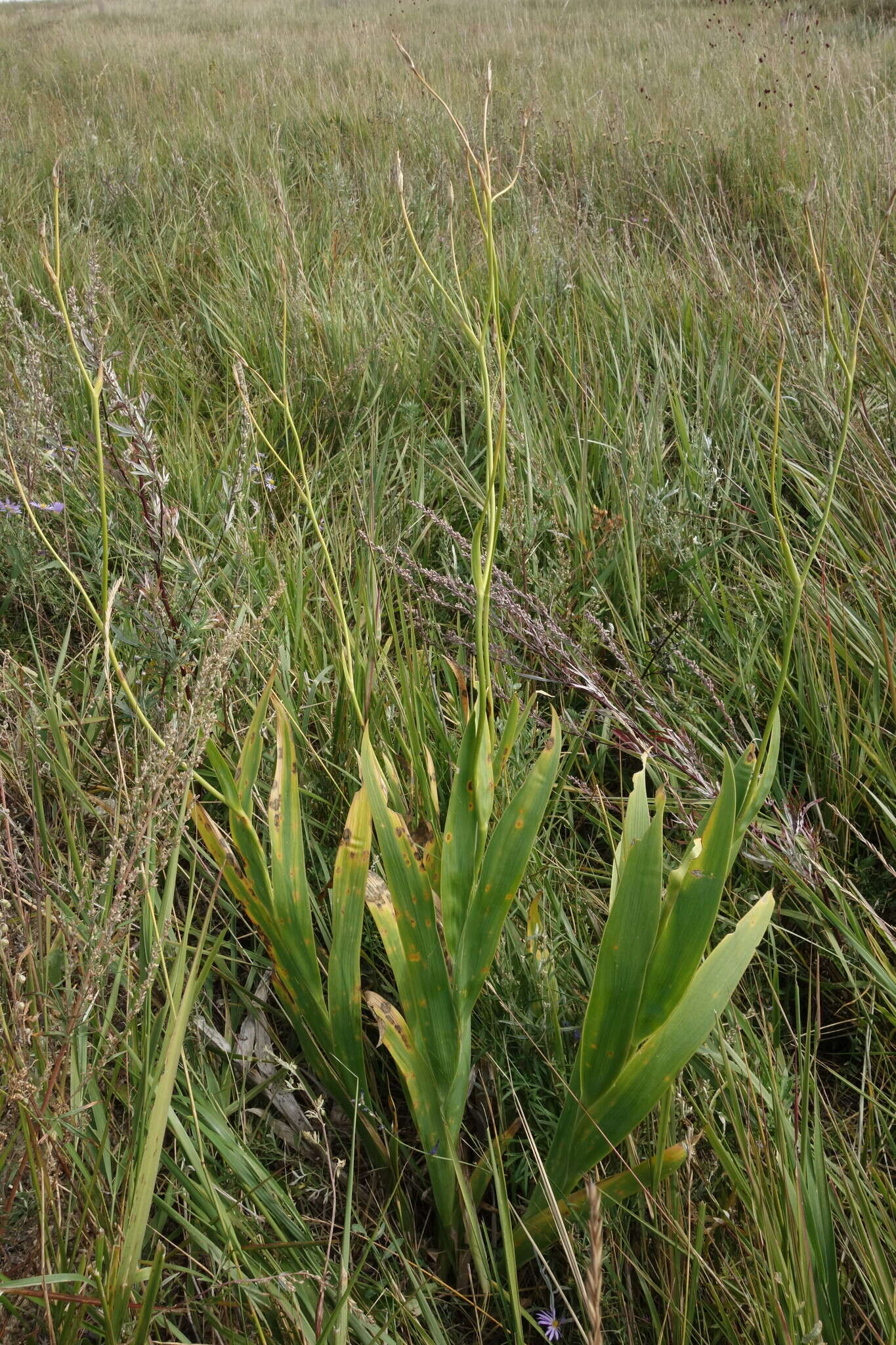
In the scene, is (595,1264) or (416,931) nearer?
(595,1264)

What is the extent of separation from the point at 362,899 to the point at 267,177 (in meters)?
3.47

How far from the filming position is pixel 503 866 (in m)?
0.77

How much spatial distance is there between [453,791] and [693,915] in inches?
8.8

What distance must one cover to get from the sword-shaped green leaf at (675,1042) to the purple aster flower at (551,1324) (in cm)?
14

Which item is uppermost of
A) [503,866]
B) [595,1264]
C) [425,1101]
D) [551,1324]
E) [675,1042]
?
[595,1264]

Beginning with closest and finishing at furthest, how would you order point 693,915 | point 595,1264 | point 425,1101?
point 595,1264, point 693,915, point 425,1101

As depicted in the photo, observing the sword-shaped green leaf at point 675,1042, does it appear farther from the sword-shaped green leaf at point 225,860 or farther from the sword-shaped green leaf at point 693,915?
the sword-shaped green leaf at point 225,860

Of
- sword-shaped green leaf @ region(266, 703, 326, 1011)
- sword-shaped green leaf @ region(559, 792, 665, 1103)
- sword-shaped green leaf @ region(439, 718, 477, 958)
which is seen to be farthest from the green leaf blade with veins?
sword-shaped green leaf @ region(266, 703, 326, 1011)

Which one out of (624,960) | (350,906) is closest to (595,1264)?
(624,960)

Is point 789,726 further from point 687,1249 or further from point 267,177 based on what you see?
point 267,177

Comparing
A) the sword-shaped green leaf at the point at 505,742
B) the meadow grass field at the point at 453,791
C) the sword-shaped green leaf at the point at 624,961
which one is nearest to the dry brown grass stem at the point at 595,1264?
the meadow grass field at the point at 453,791

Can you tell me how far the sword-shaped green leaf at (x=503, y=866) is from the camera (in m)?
0.77

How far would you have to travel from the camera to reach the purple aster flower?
28.8 inches

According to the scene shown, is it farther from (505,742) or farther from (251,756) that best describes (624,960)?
(251,756)
